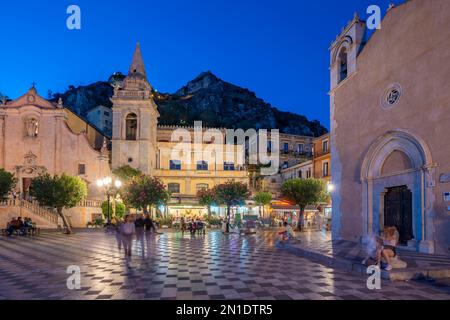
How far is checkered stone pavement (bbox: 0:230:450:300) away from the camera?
7387mm

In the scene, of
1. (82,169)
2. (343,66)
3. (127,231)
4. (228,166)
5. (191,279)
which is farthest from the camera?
(228,166)

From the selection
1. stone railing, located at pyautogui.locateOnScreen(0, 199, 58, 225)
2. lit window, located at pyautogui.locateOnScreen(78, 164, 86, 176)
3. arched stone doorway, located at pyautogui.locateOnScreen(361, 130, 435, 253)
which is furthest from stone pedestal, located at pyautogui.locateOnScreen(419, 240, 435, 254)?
lit window, located at pyautogui.locateOnScreen(78, 164, 86, 176)

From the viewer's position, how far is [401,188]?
1487 centimetres

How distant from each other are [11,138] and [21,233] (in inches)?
653

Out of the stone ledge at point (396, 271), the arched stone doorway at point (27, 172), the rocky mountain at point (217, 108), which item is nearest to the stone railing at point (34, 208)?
the arched stone doorway at point (27, 172)

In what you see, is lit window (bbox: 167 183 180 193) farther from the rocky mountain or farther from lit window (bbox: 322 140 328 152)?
the rocky mountain

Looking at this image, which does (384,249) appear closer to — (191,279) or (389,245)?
(389,245)

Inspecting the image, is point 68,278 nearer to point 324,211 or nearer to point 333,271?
point 333,271

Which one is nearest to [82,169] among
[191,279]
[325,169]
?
[325,169]

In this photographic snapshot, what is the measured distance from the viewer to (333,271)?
10.1m

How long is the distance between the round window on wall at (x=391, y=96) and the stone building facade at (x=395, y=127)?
0.05 m

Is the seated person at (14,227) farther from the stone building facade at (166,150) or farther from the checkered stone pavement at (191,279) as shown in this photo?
the stone building facade at (166,150)

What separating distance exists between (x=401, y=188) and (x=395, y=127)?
2783 mm
